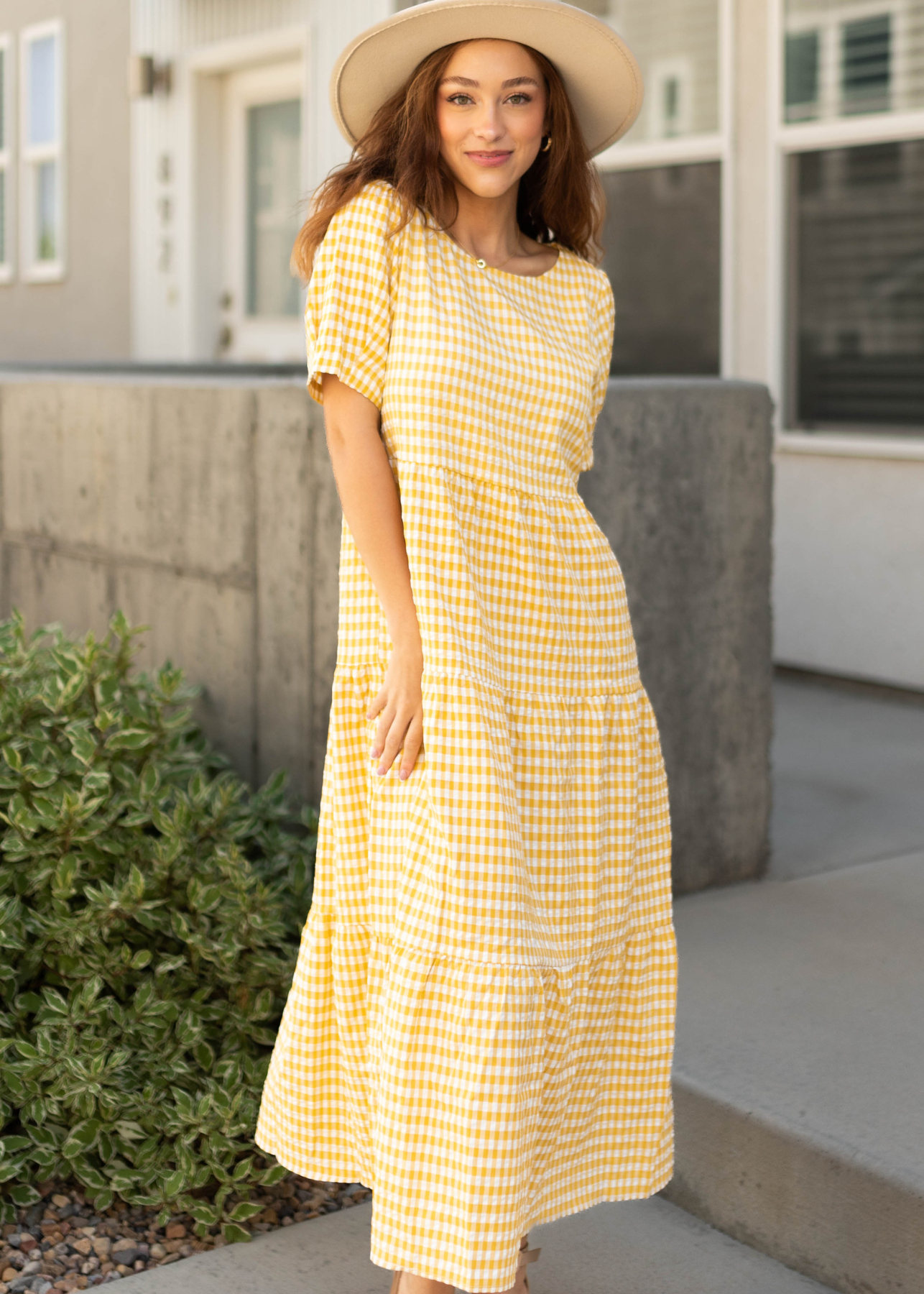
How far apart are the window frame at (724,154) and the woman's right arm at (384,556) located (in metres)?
4.37

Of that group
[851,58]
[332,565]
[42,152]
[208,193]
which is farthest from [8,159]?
[332,565]

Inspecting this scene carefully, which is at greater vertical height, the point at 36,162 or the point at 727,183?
the point at 36,162

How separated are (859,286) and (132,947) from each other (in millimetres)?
3845

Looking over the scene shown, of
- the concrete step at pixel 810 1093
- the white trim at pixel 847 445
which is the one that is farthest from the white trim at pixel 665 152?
the concrete step at pixel 810 1093

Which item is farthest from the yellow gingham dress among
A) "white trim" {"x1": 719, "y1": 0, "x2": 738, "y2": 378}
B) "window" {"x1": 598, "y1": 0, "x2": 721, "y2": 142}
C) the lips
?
"window" {"x1": 598, "y1": 0, "x2": 721, "y2": 142}

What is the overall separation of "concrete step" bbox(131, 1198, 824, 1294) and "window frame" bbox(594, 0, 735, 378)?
164 inches

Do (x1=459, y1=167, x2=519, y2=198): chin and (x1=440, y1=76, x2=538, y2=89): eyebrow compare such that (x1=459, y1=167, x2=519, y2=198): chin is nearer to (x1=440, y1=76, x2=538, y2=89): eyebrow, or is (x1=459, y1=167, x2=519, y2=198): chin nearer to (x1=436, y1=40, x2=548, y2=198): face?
(x1=436, y1=40, x2=548, y2=198): face

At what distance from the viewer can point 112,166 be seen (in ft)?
30.6

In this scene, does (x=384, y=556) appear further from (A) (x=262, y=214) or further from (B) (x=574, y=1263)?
(A) (x=262, y=214)

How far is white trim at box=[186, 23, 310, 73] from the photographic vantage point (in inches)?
312

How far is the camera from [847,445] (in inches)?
229

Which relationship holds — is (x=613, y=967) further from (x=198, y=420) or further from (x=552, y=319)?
(x=198, y=420)

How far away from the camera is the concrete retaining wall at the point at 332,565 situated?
3.52 meters

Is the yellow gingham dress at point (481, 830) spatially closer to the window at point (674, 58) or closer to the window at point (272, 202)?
the window at point (674, 58)
